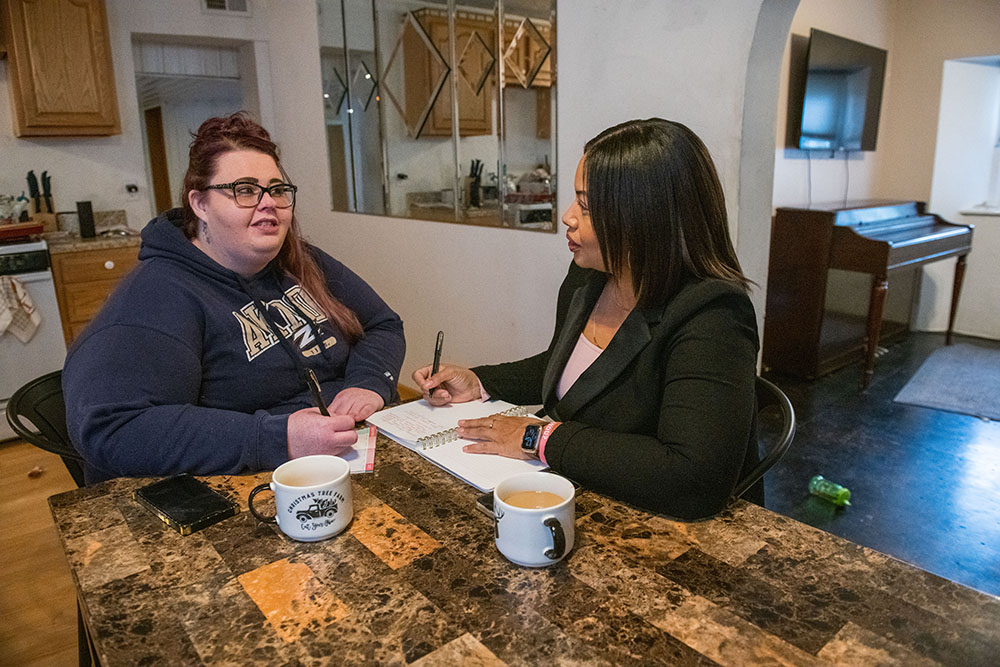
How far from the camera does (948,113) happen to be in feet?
15.8

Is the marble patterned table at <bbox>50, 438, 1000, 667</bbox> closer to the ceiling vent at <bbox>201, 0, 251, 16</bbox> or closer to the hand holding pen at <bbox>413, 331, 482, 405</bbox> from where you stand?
the hand holding pen at <bbox>413, 331, 482, 405</bbox>

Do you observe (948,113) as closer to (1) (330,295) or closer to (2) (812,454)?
(2) (812,454)

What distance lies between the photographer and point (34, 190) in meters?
3.91

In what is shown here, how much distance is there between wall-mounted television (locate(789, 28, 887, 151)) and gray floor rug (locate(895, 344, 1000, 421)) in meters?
1.47

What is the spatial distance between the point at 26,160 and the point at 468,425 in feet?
12.7

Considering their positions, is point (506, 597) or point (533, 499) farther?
point (533, 499)

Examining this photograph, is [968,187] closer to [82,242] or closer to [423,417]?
[423,417]

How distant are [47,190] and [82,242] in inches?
24.4

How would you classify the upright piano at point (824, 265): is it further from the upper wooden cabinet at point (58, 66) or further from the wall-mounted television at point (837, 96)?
the upper wooden cabinet at point (58, 66)

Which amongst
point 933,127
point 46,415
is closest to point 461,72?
point 46,415

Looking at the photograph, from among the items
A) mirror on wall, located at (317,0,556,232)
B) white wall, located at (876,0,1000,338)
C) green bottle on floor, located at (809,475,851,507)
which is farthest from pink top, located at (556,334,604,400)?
white wall, located at (876,0,1000,338)

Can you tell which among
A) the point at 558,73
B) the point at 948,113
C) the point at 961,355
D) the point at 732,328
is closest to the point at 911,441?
the point at 961,355

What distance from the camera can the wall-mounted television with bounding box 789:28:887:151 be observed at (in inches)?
158

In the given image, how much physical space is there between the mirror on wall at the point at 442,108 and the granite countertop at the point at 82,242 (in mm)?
1142
